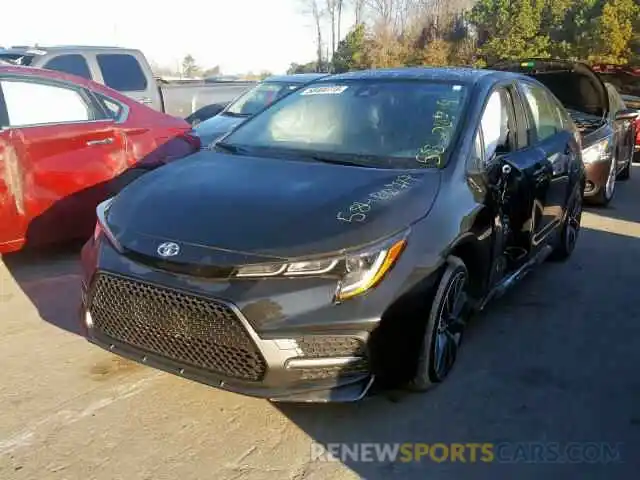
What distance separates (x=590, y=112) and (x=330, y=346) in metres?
6.85

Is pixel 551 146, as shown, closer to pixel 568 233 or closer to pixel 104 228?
pixel 568 233

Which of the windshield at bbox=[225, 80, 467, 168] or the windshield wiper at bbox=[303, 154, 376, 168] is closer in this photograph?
the windshield wiper at bbox=[303, 154, 376, 168]

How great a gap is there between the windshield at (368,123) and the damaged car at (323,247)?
13 millimetres

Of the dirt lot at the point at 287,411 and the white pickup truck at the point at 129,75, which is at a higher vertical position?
the white pickup truck at the point at 129,75

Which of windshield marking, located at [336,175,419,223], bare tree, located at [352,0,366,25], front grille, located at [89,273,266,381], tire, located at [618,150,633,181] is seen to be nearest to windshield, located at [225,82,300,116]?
tire, located at [618,150,633,181]

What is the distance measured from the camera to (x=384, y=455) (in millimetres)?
2926

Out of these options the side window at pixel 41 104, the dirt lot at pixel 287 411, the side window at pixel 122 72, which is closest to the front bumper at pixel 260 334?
the dirt lot at pixel 287 411

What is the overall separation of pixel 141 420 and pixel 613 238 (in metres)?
5.35

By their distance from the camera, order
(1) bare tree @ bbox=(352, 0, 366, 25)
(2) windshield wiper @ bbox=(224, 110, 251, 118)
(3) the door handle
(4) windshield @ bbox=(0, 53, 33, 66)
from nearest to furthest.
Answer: (3) the door handle < (4) windshield @ bbox=(0, 53, 33, 66) < (2) windshield wiper @ bbox=(224, 110, 251, 118) < (1) bare tree @ bbox=(352, 0, 366, 25)

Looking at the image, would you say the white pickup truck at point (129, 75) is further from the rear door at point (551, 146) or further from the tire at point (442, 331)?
the tire at point (442, 331)

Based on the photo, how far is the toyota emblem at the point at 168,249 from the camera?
9.59 ft

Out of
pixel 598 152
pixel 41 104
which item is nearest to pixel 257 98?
pixel 598 152

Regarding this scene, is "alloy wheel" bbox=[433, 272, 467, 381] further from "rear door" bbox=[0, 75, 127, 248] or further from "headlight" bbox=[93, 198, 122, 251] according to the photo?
"rear door" bbox=[0, 75, 127, 248]

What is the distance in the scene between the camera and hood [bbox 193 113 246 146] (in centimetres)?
821
